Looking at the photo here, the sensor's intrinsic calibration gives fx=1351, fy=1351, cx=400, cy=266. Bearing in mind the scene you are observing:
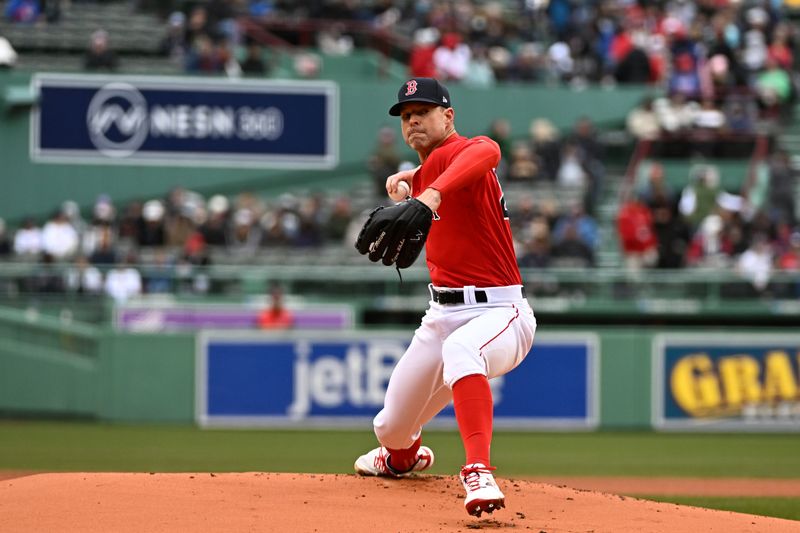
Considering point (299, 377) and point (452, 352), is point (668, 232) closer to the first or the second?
point (299, 377)

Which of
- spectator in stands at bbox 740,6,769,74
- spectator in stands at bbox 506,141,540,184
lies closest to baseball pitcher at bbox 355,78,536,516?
spectator in stands at bbox 506,141,540,184

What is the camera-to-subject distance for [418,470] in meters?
8.02

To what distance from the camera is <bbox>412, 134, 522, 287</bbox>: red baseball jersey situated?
22.9 ft

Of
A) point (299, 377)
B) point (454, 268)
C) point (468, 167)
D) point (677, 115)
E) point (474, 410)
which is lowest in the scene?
point (299, 377)

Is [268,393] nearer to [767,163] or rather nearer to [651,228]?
[651,228]

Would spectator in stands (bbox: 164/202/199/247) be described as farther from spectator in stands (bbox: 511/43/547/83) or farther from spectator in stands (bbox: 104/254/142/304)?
spectator in stands (bbox: 511/43/547/83)

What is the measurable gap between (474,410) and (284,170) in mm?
15968

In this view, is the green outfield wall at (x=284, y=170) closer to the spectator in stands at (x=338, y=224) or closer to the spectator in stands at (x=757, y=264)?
the spectator in stands at (x=338, y=224)

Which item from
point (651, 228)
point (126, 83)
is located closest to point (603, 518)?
point (651, 228)

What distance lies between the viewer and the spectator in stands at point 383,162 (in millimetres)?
20562

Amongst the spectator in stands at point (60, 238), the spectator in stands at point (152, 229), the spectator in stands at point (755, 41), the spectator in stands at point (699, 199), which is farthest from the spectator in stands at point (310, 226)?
the spectator in stands at point (755, 41)

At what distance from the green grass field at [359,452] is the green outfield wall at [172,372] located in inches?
14.3

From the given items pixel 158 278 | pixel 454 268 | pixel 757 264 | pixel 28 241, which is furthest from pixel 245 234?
pixel 454 268

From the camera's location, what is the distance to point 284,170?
879 inches
